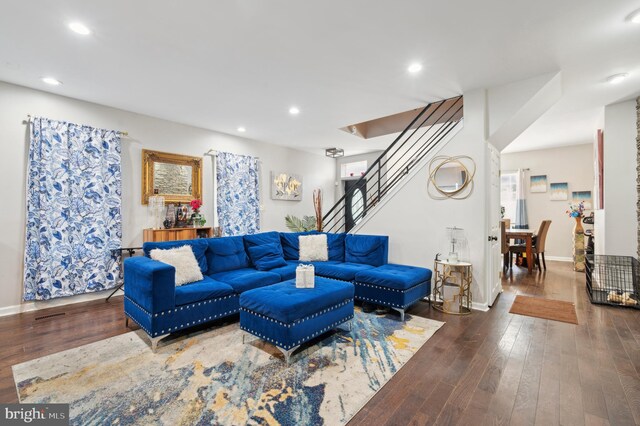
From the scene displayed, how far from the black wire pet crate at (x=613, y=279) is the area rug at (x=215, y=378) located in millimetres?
2942

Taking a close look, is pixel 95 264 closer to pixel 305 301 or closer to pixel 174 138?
pixel 174 138

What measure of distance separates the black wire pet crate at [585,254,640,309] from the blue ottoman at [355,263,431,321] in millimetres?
2478

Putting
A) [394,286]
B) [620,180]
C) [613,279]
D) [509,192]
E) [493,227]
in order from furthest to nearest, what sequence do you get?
[509,192]
[620,180]
[613,279]
[493,227]
[394,286]

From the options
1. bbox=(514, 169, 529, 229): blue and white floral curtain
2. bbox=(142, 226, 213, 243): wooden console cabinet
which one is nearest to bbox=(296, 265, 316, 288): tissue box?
bbox=(142, 226, 213, 243): wooden console cabinet

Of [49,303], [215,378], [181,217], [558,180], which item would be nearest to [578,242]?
[558,180]

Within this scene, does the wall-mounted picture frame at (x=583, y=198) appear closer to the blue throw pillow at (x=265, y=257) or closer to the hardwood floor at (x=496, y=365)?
the hardwood floor at (x=496, y=365)

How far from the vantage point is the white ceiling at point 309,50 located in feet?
7.57

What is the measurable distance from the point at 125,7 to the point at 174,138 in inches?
121

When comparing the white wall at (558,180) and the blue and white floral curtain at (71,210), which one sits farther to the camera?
the white wall at (558,180)

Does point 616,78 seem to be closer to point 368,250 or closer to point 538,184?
point 368,250

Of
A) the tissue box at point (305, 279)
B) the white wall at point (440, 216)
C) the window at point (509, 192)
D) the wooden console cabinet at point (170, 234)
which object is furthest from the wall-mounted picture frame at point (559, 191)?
the wooden console cabinet at point (170, 234)

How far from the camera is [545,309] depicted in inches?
147

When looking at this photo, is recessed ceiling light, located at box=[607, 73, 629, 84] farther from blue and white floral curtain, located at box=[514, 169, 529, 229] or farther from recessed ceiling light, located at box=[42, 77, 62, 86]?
recessed ceiling light, located at box=[42, 77, 62, 86]

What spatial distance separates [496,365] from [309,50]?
330cm
